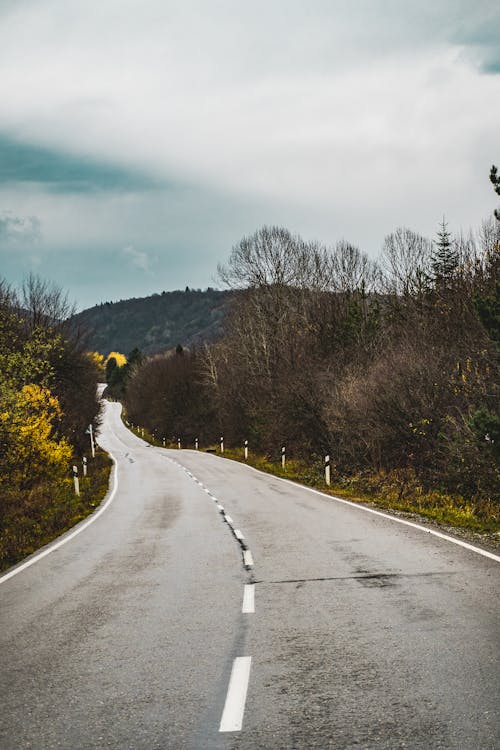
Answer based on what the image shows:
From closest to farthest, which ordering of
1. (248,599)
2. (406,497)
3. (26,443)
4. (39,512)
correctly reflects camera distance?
1. (248,599)
2. (406,497)
3. (39,512)
4. (26,443)

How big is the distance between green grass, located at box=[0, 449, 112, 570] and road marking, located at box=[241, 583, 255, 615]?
5.19m

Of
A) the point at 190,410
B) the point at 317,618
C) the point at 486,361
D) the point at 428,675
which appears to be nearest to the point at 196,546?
the point at 317,618

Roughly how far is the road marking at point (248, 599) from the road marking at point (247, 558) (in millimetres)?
1374

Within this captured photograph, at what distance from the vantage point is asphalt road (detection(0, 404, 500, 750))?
3893 millimetres

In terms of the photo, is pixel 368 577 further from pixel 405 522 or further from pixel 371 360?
pixel 371 360

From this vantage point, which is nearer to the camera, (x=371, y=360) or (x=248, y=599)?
(x=248, y=599)

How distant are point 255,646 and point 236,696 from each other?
123 cm

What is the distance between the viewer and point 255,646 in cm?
562

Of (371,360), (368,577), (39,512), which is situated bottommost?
(39,512)

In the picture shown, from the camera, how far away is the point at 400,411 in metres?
20.3

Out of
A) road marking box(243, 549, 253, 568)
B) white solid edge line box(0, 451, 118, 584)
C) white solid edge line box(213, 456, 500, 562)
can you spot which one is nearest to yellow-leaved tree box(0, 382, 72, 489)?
white solid edge line box(0, 451, 118, 584)

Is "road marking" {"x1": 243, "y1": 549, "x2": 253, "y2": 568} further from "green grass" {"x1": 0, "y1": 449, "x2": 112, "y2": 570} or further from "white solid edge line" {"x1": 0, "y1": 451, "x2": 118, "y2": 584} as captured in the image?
"green grass" {"x1": 0, "y1": 449, "x2": 112, "y2": 570}

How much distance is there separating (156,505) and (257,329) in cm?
2503

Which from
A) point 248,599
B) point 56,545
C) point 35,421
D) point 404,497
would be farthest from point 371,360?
point 248,599
